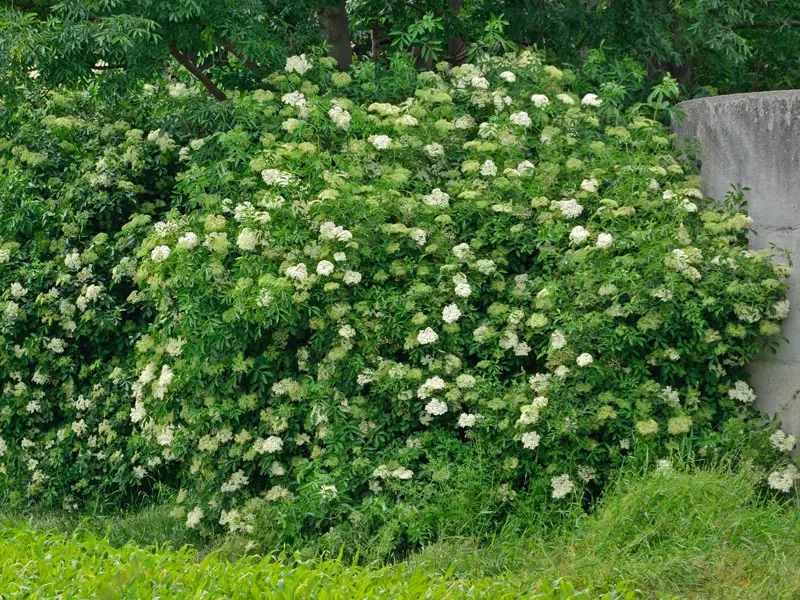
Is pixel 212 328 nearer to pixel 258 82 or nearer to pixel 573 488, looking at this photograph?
pixel 573 488

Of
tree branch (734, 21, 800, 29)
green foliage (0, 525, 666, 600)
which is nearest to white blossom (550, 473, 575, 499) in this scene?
green foliage (0, 525, 666, 600)

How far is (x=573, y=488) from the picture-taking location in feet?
19.2

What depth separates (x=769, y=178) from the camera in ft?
22.0

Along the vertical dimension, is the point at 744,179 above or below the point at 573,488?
above

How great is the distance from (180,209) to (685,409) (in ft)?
13.4

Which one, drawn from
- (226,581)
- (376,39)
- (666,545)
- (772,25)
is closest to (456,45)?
(376,39)

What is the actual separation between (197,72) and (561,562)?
A: 16.6ft

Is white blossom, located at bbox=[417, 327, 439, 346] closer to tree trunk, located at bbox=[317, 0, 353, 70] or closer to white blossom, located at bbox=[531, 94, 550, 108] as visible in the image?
white blossom, located at bbox=[531, 94, 550, 108]

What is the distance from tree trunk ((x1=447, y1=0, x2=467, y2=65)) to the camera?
30.6ft

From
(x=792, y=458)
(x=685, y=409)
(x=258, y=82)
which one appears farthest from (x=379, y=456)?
(x=258, y=82)

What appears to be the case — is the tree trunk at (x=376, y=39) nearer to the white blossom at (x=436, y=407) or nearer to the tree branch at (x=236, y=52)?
the tree branch at (x=236, y=52)

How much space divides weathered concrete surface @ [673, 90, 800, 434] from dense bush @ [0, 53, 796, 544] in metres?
0.17

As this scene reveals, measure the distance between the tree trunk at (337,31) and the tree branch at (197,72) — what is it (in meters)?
1.04

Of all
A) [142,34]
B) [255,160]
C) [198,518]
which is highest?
[142,34]
